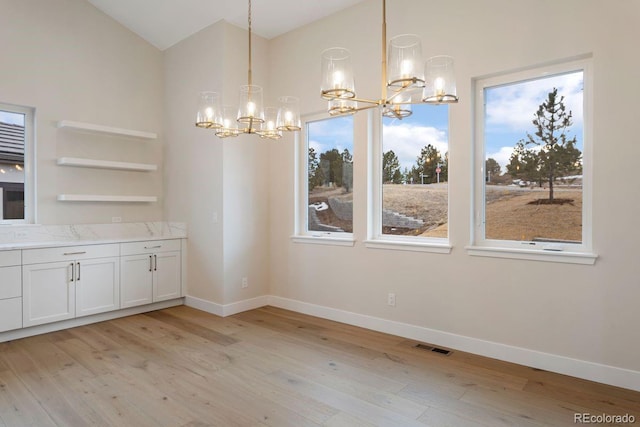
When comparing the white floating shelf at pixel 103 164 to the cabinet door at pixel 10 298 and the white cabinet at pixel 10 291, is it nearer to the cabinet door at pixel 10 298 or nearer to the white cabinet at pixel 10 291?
the white cabinet at pixel 10 291

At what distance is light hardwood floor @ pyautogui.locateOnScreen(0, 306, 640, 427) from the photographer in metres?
2.43

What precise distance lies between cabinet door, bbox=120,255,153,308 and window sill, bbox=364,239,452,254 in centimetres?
266

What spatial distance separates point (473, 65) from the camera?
3.39 metres

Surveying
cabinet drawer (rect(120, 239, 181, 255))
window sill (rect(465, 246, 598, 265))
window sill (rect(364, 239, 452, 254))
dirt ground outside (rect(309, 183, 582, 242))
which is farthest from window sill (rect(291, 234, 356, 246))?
cabinet drawer (rect(120, 239, 181, 255))

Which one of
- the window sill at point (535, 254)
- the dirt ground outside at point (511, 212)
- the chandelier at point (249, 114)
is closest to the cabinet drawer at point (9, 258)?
the chandelier at point (249, 114)

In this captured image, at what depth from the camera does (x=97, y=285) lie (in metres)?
4.34

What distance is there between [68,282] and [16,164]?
1.47 metres

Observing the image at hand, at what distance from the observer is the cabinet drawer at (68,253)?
386cm

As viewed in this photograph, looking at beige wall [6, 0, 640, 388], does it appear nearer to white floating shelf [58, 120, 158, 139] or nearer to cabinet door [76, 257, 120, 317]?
white floating shelf [58, 120, 158, 139]

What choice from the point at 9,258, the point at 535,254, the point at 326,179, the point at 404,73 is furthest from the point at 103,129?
the point at 535,254

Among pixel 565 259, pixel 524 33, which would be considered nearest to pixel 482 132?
pixel 524 33

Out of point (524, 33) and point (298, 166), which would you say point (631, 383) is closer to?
point (524, 33)

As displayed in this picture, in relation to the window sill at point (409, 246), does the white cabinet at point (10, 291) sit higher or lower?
lower

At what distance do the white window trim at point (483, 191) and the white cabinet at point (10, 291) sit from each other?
420 cm
